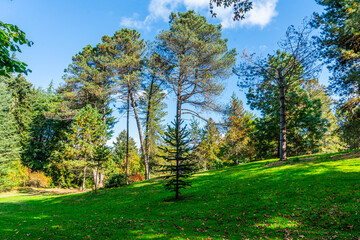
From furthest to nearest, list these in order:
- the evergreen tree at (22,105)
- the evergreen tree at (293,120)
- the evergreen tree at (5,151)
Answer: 1. the evergreen tree at (22,105)
2. the evergreen tree at (5,151)
3. the evergreen tree at (293,120)

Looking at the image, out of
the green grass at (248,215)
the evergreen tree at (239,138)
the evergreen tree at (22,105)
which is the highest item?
the evergreen tree at (22,105)

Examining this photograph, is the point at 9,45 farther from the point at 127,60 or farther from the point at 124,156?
the point at 124,156

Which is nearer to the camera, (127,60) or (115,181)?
(115,181)

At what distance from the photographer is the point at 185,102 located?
19.6 metres

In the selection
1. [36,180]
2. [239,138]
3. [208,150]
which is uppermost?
[239,138]

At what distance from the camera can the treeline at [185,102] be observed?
14109 mm

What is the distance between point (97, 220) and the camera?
321 inches

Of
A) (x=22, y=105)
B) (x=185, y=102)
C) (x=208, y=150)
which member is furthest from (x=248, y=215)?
(x=22, y=105)

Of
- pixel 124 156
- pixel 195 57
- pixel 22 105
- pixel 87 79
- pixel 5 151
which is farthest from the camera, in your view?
pixel 124 156

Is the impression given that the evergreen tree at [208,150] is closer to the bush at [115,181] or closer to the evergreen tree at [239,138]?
the evergreen tree at [239,138]

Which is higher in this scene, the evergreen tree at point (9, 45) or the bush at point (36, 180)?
the evergreen tree at point (9, 45)

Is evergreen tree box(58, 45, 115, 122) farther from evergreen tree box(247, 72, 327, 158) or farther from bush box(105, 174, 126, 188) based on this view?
evergreen tree box(247, 72, 327, 158)

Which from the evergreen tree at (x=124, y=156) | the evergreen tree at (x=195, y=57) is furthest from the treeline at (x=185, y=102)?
the evergreen tree at (x=124, y=156)

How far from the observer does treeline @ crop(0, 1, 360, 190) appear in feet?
46.3
